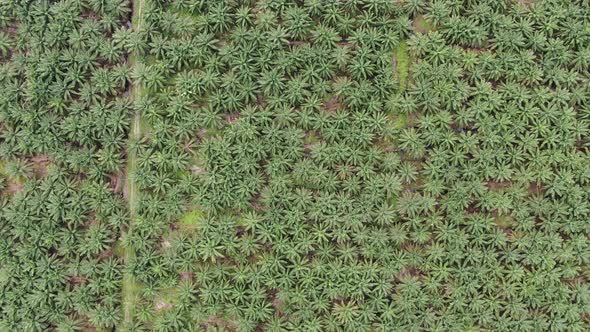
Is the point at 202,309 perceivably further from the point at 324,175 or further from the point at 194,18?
the point at 194,18

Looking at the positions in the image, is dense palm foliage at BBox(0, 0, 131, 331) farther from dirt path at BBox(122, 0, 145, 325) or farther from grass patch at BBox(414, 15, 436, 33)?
grass patch at BBox(414, 15, 436, 33)

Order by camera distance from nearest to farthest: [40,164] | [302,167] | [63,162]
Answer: [302,167] → [63,162] → [40,164]

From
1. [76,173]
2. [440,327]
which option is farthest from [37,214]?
[440,327]

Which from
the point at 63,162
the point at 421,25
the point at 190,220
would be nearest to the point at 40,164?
the point at 63,162

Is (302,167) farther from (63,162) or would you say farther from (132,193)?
(63,162)

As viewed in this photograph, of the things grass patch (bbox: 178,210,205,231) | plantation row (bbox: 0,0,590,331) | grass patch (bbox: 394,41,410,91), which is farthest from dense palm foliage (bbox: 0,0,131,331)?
grass patch (bbox: 394,41,410,91)

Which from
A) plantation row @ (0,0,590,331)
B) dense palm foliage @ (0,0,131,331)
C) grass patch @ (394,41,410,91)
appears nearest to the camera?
plantation row @ (0,0,590,331)

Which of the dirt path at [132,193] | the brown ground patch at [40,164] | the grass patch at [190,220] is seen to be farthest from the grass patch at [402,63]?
the brown ground patch at [40,164]

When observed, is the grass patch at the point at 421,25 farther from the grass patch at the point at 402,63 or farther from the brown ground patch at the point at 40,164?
the brown ground patch at the point at 40,164
